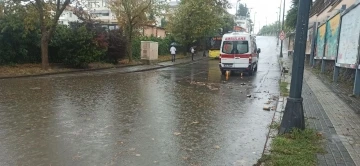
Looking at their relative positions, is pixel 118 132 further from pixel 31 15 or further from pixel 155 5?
pixel 155 5

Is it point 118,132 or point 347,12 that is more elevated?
point 347,12

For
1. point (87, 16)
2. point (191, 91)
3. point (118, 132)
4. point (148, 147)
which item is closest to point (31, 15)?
point (87, 16)

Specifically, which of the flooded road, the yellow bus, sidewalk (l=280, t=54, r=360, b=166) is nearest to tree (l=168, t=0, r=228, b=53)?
the yellow bus

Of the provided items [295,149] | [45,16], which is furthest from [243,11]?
[295,149]

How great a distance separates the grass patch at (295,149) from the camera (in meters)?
4.75

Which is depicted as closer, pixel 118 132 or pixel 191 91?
pixel 118 132

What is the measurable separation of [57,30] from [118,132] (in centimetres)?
1721

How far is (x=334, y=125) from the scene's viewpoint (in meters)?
6.98

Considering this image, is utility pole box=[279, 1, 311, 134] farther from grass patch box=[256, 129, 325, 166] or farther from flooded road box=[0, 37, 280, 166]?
flooded road box=[0, 37, 280, 166]

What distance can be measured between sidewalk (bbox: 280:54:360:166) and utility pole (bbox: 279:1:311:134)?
67 cm

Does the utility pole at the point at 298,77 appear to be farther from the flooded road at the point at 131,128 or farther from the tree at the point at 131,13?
the tree at the point at 131,13

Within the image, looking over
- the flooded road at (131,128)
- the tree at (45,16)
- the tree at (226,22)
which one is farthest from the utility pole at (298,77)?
the tree at (226,22)

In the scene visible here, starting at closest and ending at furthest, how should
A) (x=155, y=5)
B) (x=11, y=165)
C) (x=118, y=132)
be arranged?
(x=11, y=165), (x=118, y=132), (x=155, y=5)

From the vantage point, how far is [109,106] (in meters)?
9.32
